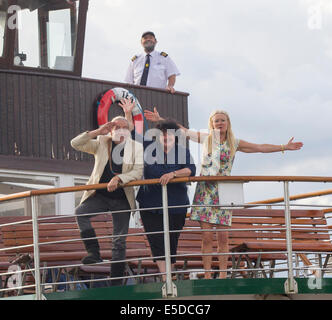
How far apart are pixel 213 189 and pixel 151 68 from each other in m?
6.81

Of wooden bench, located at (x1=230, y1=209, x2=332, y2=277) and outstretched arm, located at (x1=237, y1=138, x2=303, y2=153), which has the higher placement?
outstretched arm, located at (x1=237, y1=138, x2=303, y2=153)

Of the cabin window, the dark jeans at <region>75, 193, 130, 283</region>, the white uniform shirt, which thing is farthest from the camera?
the white uniform shirt

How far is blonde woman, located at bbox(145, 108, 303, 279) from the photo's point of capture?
479 inches

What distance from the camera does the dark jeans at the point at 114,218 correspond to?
39.5ft

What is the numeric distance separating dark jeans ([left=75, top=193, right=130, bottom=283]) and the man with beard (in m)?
6.30

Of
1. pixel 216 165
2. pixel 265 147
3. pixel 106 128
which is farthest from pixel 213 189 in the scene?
pixel 106 128

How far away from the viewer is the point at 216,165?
40.7 feet

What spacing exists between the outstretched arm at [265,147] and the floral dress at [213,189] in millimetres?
112

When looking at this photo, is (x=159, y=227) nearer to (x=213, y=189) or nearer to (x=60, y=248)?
(x=213, y=189)

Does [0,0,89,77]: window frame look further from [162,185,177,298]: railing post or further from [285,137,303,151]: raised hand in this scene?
[162,185,177,298]: railing post

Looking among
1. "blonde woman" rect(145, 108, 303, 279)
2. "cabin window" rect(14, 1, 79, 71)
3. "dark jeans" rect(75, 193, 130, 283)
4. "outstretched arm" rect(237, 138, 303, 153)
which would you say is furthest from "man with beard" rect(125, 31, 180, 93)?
"dark jeans" rect(75, 193, 130, 283)

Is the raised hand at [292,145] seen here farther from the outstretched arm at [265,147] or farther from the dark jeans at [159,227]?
the dark jeans at [159,227]
